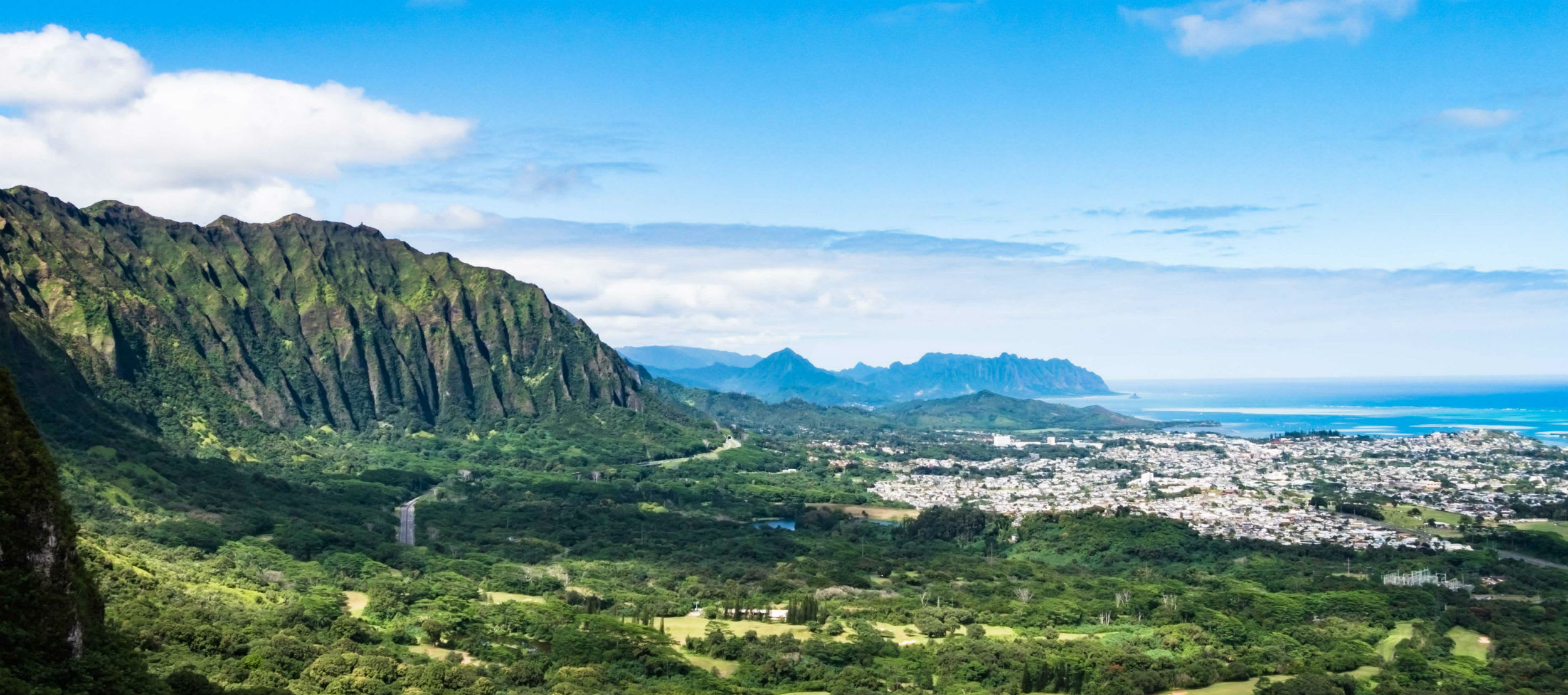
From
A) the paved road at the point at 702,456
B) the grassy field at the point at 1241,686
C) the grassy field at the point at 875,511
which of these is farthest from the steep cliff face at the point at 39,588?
the paved road at the point at 702,456

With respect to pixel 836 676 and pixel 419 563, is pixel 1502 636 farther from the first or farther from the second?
pixel 419 563

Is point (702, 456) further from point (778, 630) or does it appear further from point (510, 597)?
point (778, 630)

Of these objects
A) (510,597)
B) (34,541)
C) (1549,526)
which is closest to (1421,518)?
(1549,526)

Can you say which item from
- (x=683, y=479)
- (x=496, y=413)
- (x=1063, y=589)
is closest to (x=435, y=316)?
(x=496, y=413)

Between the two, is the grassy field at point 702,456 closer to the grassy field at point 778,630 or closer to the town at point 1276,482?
→ the town at point 1276,482

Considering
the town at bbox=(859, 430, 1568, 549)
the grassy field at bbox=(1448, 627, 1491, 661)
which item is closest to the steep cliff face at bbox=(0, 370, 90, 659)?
the grassy field at bbox=(1448, 627, 1491, 661)

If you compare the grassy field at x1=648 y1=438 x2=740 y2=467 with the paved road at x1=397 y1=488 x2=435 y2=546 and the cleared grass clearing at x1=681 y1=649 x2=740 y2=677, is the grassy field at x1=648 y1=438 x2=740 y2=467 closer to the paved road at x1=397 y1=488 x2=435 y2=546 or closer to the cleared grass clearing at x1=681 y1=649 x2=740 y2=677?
the paved road at x1=397 y1=488 x2=435 y2=546
